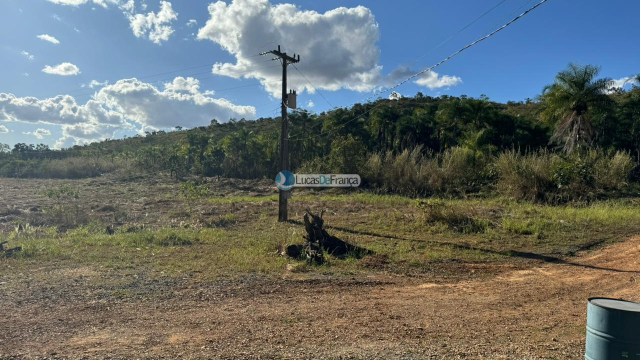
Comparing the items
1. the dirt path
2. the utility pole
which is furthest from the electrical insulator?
the dirt path

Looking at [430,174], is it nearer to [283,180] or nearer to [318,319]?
[283,180]

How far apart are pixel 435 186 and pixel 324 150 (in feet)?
37.3

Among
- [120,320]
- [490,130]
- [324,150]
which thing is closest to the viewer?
[120,320]

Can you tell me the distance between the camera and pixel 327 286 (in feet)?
22.4

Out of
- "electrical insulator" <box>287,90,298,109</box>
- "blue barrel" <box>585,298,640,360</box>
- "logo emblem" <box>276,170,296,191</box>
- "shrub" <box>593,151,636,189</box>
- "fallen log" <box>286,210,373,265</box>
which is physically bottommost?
"fallen log" <box>286,210,373,265</box>

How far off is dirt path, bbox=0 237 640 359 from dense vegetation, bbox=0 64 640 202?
37.3 feet

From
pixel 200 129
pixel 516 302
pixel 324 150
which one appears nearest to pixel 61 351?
pixel 516 302

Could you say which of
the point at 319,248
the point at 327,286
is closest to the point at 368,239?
the point at 319,248

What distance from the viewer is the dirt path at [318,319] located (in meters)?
4.14

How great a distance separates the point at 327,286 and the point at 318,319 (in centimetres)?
173

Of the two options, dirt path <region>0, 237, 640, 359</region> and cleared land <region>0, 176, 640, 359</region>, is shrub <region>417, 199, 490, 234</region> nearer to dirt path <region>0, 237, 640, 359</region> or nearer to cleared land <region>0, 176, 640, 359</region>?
cleared land <region>0, 176, 640, 359</region>

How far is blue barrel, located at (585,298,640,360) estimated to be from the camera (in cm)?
265

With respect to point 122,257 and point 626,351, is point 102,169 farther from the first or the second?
point 626,351

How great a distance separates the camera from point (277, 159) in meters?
32.8
